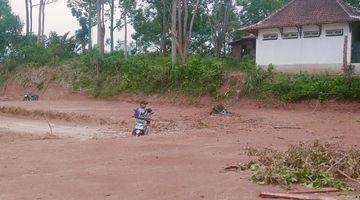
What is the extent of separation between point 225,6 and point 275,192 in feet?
121

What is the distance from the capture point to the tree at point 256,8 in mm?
45125

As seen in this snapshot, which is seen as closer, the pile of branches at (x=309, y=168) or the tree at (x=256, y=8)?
the pile of branches at (x=309, y=168)

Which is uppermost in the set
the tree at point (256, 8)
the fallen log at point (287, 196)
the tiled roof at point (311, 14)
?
the tree at point (256, 8)

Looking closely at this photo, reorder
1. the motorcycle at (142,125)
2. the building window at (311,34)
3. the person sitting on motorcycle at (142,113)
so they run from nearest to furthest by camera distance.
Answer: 1. the person sitting on motorcycle at (142,113)
2. the motorcycle at (142,125)
3. the building window at (311,34)

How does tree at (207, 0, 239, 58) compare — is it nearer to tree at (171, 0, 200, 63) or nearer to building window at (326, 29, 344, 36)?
tree at (171, 0, 200, 63)

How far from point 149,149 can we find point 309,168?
4876mm

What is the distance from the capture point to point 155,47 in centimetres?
5353

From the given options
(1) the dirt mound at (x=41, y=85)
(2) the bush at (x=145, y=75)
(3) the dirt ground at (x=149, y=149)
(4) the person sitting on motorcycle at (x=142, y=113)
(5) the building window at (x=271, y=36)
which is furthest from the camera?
(1) the dirt mound at (x=41, y=85)

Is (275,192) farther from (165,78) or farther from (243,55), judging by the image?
(243,55)

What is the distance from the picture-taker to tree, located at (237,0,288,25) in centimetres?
4512

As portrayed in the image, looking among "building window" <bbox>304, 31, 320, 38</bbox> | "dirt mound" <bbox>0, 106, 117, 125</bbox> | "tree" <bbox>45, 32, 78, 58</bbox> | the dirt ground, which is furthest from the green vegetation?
"tree" <bbox>45, 32, 78, 58</bbox>

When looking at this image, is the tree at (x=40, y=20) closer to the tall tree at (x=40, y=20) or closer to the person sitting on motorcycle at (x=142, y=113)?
the tall tree at (x=40, y=20)

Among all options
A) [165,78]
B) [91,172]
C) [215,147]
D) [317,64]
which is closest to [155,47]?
[165,78]

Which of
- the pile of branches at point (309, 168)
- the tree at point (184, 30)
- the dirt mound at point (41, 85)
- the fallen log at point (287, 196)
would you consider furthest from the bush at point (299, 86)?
the fallen log at point (287, 196)
